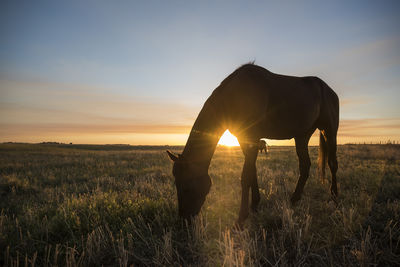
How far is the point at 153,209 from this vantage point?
3.72 m

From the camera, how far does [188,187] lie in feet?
10.9

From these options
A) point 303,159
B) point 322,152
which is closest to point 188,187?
point 303,159

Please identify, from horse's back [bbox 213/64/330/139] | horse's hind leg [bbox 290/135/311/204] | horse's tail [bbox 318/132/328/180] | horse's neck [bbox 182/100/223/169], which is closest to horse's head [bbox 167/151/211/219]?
horse's neck [bbox 182/100/223/169]

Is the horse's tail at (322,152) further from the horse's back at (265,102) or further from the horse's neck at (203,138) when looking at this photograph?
the horse's neck at (203,138)

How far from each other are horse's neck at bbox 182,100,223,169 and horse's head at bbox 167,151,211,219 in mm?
156

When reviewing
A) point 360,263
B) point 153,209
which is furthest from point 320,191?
point 153,209

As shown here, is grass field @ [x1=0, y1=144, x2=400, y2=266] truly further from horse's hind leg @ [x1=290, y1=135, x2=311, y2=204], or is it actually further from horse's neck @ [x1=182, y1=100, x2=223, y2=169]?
horse's neck @ [x1=182, y1=100, x2=223, y2=169]

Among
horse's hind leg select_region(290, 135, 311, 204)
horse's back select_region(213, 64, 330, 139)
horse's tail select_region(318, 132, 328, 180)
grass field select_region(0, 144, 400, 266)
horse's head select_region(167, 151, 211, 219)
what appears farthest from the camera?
horse's tail select_region(318, 132, 328, 180)

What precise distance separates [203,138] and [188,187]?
91 centimetres

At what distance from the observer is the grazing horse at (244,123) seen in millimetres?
3371

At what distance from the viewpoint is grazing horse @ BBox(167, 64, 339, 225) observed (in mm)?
3371

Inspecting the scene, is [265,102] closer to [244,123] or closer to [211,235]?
[244,123]

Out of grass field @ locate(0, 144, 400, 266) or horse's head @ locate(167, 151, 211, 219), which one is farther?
horse's head @ locate(167, 151, 211, 219)

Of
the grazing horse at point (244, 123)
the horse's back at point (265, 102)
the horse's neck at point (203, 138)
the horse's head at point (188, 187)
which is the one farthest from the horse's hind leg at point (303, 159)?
the horse's head at point (188, 187)
